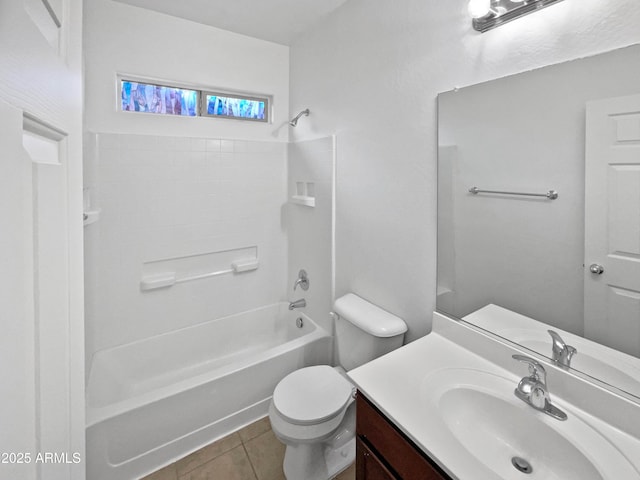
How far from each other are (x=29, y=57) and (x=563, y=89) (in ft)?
4.35

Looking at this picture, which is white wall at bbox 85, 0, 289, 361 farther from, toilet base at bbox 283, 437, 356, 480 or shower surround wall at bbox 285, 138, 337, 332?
toilet base at bbox 283, 437, 356, 480

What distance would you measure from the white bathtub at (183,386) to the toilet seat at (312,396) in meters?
0.36

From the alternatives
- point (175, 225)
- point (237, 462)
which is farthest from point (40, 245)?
point (175, 225)

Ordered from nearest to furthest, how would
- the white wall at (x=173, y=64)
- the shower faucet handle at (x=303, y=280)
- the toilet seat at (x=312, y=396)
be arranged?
the toilet seat at (x=312, y=396)
the white wall at (x=173, y=64)
the shower faucet handle at (x=303, y=280)

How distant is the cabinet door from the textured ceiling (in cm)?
231

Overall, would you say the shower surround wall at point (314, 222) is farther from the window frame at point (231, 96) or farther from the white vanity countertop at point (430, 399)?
the white vanity countertop at point (430, 399)

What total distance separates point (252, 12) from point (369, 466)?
2516 millimetres

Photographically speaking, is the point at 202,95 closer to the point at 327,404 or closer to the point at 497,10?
the point at 497,10

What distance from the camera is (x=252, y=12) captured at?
2010 millimetres

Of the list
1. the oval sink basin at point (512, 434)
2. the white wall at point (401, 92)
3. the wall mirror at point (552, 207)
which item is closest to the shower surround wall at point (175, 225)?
the white wall at point (401, 92)

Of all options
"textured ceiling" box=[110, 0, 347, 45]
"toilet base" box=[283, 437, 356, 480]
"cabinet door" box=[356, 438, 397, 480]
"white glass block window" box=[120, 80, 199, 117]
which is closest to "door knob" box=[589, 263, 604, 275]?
"cabinet door" box=[356, 438, 397, 480]

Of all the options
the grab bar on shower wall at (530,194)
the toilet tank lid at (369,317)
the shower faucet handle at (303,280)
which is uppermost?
the grab bar on shower wall at (530,194)

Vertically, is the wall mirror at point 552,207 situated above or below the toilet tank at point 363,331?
above

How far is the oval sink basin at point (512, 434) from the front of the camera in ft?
2.65
